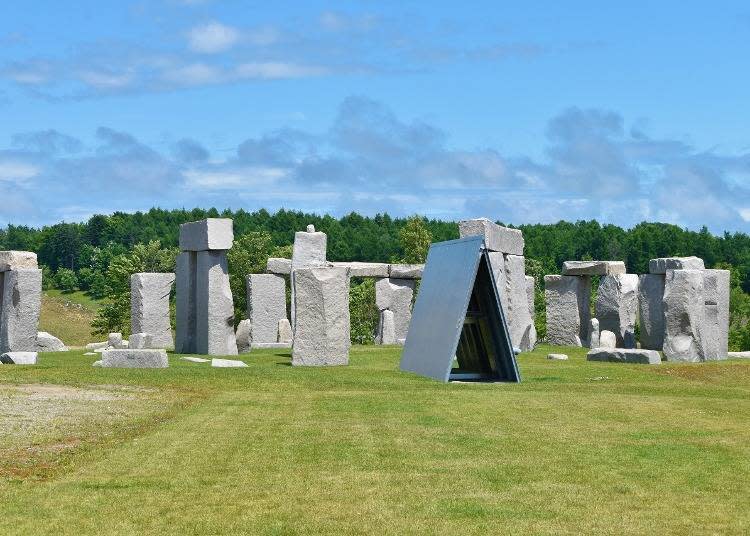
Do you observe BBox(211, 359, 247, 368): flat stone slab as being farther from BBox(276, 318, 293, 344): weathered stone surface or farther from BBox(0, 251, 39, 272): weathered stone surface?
BBox(276, 318, 293, 344): weathered stone surface

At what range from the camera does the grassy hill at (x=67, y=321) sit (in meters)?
49.3

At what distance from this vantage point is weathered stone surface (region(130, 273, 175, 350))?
29594 mm

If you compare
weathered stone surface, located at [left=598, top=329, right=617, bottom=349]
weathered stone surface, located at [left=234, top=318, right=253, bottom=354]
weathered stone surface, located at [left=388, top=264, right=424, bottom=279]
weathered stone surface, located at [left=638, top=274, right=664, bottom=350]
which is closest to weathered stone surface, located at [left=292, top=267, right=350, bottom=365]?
weathered stone surface, located at [left=234, top=318, right=253, bottom=354]

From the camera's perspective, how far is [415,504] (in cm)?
834

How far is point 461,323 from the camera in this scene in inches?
733

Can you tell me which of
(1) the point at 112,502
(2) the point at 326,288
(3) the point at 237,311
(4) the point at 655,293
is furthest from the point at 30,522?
(3) the point at 237,311

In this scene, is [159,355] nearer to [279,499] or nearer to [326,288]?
[326,288]

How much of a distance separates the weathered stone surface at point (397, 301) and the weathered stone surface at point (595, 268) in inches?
198

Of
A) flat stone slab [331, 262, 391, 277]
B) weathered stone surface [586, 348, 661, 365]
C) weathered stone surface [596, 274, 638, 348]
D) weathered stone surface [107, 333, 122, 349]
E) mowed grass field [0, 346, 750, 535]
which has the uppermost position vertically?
flat stone slab [331, 262, 391, 277]

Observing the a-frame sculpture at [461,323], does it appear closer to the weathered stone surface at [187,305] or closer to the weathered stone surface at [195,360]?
the weathered stone surface at [195,360]

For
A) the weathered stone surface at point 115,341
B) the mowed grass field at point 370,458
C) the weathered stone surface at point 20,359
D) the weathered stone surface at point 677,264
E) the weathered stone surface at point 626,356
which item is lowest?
the mowed grass field at point 370,458

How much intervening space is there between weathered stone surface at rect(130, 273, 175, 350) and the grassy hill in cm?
1678

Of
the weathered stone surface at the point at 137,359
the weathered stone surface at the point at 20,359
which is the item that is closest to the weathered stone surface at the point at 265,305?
the weathered stone surface at the point at 20,359

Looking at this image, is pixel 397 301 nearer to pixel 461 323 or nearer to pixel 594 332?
pixel 594 332
